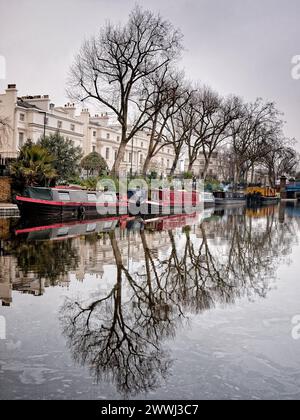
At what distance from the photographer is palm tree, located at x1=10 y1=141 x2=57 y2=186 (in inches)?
1027

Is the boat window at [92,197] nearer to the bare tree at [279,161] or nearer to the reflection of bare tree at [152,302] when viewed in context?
the reflection of bare tree at [152,302]

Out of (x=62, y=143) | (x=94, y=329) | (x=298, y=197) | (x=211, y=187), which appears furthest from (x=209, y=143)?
(x=298, y=197)

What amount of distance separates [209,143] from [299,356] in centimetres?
4222

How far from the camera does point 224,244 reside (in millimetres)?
14430

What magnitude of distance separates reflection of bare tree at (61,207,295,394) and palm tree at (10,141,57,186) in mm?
14119

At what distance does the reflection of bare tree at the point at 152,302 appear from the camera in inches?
182

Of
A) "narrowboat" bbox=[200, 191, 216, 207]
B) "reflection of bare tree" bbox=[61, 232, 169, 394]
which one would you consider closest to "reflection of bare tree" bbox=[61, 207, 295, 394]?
"reflection of bare tree" bbox=[61, 232, 169, 394]

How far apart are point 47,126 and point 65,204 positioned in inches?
1065

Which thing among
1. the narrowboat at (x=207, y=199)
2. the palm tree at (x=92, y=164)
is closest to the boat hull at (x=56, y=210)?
the narrowboat at (x=207, y=199)

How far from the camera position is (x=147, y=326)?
18.8 ft

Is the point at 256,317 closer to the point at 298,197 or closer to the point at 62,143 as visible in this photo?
the point at 62,143

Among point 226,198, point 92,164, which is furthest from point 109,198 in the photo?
point 226,198

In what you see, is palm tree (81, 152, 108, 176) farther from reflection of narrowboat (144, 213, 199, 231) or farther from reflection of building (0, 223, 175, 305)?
reflection of building (0, 223, 175, 305)

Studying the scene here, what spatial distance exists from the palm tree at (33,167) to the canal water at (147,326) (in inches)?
587
